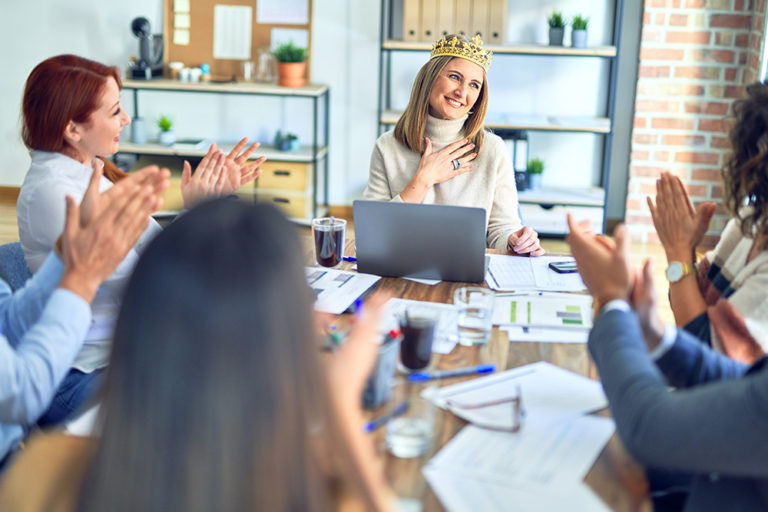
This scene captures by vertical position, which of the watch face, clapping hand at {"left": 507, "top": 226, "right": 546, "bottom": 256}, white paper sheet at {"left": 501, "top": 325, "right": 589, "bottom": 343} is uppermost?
the watch face

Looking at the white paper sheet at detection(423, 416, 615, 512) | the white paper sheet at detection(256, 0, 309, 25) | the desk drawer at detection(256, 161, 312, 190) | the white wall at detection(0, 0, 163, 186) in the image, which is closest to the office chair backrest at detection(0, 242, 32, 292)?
the white paper sheet at detection(423, 416, 615, 512)

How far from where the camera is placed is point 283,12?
15.6 feet

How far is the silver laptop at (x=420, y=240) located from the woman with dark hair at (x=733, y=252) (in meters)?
0.41

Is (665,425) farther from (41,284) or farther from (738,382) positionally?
(41,284)

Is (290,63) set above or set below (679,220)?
above

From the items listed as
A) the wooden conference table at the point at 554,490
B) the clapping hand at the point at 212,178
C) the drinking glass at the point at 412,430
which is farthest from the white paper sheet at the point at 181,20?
the drinking glass at the point at 412,430

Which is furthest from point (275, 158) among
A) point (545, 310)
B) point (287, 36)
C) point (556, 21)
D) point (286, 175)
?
point (545, 310)

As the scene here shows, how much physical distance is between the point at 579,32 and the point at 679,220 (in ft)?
9.22

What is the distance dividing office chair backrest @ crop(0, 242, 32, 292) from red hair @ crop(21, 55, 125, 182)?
243 millimetres

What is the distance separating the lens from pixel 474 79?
2572mm

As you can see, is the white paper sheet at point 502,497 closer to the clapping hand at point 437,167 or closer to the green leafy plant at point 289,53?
the clapping hand at point 437,167

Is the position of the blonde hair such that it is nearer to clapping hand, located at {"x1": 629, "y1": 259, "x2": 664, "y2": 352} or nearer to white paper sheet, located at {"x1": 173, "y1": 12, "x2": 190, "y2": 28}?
clapping hand, located at {"x1": 629, "y1": 259, "x2": 664, "y2": 352}

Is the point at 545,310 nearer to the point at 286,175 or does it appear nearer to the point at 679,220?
the point at 679,220

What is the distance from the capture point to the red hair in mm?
1887
